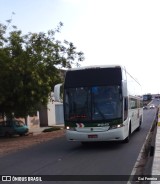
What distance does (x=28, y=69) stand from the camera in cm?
2786

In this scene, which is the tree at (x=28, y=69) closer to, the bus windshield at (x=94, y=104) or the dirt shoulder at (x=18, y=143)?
A: the dirt shoulder at (x=18, y=143)

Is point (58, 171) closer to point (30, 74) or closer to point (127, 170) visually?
point (127, 170)

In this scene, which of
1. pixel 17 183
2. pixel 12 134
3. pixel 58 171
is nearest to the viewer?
pixel 17 183

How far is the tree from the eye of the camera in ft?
91.4

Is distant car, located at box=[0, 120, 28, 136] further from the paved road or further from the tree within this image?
the paved road

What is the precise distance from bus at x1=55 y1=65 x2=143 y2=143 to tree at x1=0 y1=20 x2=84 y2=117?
36.0ft

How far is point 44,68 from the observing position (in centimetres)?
2873

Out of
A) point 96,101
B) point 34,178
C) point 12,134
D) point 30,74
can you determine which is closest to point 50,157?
point 96,101

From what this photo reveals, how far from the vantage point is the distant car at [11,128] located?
115ft

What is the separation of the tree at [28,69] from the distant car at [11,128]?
4.77 meters

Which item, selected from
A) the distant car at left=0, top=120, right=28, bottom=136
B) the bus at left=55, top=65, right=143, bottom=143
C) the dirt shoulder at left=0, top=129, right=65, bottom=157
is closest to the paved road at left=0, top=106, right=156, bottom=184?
the bus at left=55, top=65, right=143, bottom=143

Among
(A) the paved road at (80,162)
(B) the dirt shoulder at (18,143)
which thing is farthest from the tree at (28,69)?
(A) the paved road at (80,162)

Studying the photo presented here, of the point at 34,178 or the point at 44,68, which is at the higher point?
the point at 44,68

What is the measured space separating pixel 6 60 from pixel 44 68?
8.52 feet
